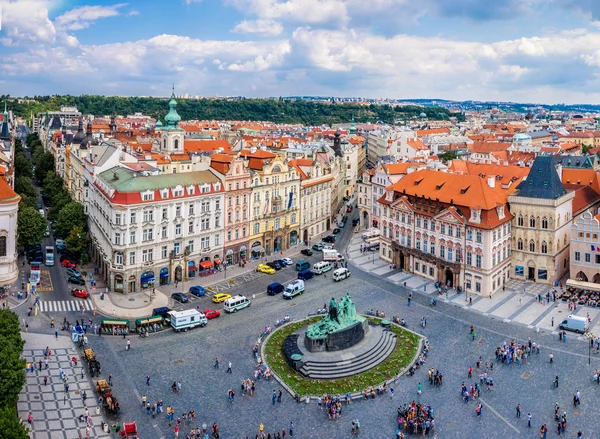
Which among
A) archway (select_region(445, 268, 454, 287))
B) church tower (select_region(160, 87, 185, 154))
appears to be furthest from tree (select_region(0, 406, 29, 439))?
church tower (select_region(160, 87, 185, 154))

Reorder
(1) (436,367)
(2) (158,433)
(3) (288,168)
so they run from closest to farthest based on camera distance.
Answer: (2) (158,433) < (1) (436,367) < (3) (288,168)

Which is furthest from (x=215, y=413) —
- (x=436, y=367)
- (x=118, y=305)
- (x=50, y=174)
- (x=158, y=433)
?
(x=50, y=174)

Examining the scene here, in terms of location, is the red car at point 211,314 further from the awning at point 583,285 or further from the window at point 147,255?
the awning at point 583,285

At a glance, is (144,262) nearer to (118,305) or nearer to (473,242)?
(118,305)

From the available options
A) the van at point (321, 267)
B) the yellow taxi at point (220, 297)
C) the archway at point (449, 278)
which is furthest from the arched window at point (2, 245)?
the archway at point (449, 278)

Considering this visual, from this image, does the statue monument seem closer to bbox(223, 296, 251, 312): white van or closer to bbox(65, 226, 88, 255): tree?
bbox(223, 296, 251, 312): white van

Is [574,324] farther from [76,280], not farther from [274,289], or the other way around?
[76,280]
